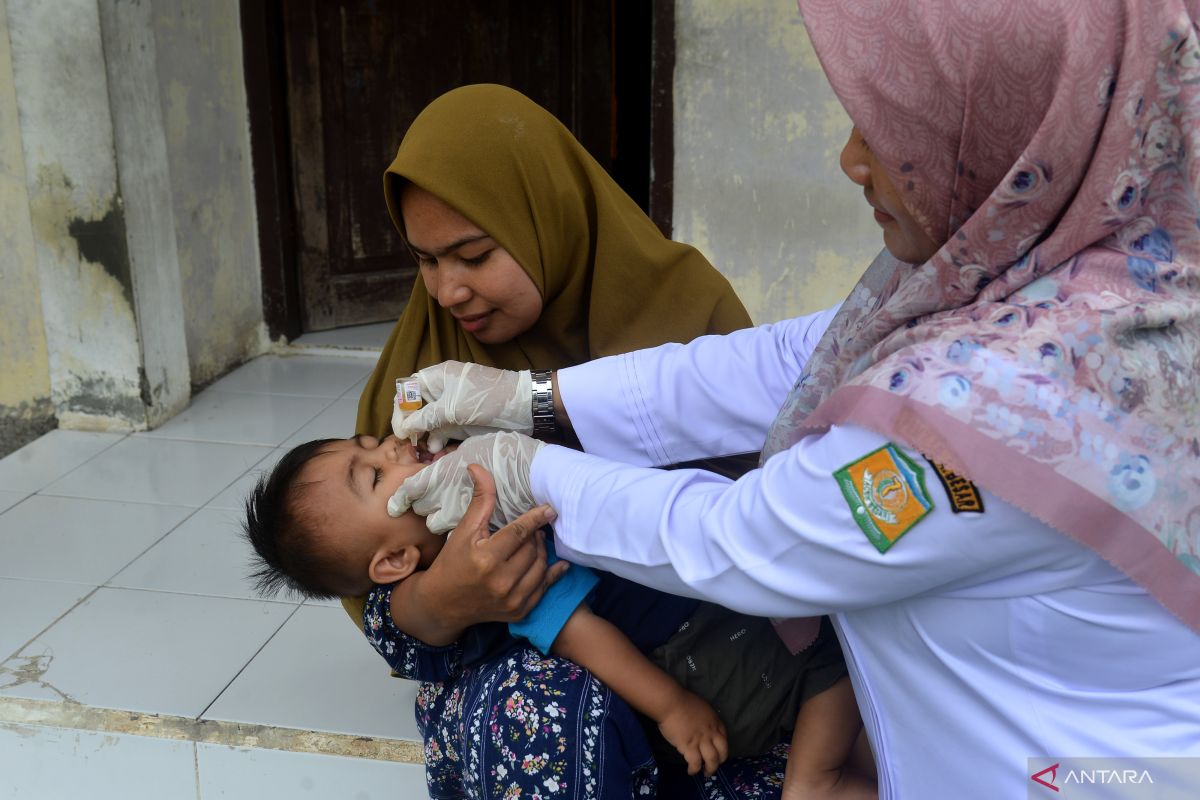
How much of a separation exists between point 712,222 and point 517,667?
3.02m

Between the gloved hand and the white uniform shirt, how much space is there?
1.50ft

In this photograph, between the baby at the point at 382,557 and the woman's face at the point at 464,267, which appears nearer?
the baby at the point at 382,557

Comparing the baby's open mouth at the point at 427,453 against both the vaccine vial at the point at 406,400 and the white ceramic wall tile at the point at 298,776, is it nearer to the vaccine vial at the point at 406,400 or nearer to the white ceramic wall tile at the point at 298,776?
the vaccine vial at the point at 406,400

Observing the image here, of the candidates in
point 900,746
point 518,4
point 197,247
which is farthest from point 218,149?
point 900,746

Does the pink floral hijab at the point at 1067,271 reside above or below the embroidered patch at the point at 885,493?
above

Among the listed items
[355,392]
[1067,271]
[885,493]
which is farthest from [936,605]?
[355,392]

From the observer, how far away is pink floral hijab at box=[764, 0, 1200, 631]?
93 cm

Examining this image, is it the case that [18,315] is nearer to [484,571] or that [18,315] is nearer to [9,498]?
[9,498]

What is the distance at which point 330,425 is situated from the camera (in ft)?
12.8

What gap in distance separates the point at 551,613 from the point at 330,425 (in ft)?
8.80

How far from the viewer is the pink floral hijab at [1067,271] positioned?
926 mm

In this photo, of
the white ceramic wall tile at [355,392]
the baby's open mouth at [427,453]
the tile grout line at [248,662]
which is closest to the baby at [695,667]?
the baby's open mouth at [427,453]

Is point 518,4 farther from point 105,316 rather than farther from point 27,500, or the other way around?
point 27,500

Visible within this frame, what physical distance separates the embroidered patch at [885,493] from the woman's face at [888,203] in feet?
0.90
